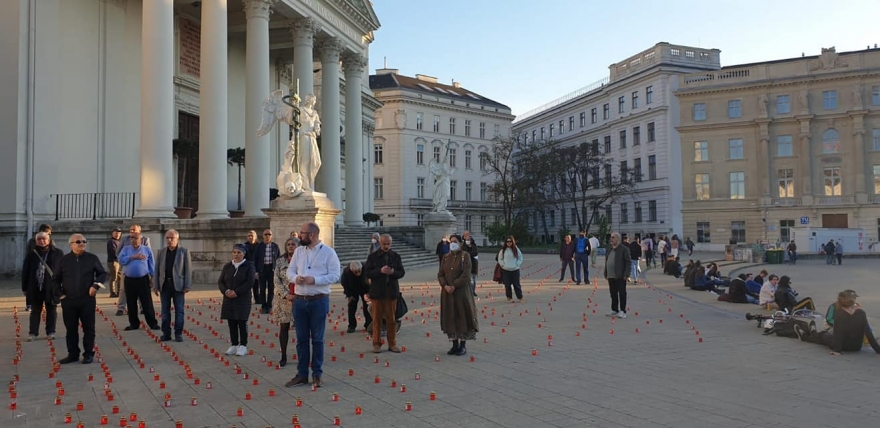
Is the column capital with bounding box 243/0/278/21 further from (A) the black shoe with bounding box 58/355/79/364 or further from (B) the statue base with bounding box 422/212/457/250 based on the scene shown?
(A) the black shoe with bounding box 58/355/79/364

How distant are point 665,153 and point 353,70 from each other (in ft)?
121

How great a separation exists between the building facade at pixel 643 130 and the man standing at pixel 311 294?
179 ft

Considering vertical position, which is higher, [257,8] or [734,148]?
[257,8]

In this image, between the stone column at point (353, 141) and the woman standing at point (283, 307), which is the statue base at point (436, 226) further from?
the woman standing at point (283, 307)

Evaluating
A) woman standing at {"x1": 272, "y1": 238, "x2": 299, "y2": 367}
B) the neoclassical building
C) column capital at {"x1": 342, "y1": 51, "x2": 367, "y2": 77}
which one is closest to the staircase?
the neoclassical building

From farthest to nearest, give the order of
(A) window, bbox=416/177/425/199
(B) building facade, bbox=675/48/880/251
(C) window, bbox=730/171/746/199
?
(A) window, bbox=416/177/425/199 → (C) window, bbox=730/171/746/199 → (B) building facade, bbox=675/48/880/251

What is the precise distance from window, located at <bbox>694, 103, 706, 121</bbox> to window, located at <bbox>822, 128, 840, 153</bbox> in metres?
9.96

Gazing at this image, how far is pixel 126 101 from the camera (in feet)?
77.5

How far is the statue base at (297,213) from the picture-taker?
55.1ft

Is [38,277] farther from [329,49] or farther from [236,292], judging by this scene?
[329,49]

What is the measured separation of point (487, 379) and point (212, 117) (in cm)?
1658

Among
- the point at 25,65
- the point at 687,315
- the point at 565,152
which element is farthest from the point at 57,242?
the point at 565,152

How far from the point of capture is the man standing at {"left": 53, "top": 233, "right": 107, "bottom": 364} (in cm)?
810

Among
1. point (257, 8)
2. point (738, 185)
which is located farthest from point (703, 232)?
point (257, 8)
